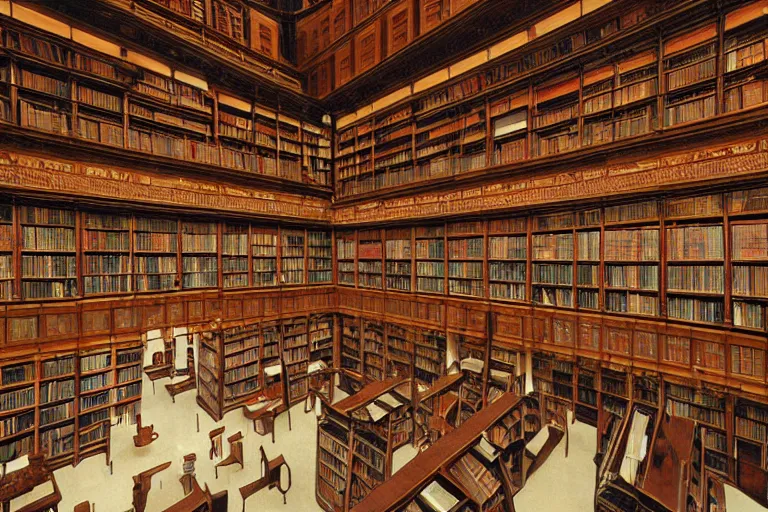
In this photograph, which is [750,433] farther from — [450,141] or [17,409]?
[17,409]

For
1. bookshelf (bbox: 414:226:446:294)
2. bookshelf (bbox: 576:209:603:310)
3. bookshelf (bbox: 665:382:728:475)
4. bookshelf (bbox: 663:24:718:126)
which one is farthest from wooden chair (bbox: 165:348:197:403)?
bookshelf (bbox: 663:24:718:126)

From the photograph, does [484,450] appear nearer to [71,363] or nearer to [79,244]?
[71,363]

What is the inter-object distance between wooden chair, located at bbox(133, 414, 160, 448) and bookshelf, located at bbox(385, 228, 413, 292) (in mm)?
3826

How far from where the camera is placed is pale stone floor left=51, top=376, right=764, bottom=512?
3396 mm

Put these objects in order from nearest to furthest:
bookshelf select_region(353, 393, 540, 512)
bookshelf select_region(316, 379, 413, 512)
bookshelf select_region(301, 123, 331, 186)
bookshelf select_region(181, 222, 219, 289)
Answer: bookshelf select_region(353, 393, 540, 512)
bookshelf select_region(316, 379, 413, 512)
bookshelf select_region(181, 222, 219, 289)
bookshelf select_region(301, 123, 331, 186)

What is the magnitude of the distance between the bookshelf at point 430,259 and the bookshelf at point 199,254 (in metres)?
3.20

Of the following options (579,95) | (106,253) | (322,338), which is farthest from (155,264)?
(579,95)

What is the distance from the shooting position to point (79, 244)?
13.5 feet

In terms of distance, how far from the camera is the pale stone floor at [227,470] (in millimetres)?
3396

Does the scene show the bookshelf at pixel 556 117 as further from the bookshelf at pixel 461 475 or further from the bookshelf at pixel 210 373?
the bookshelf at pixel 210 373

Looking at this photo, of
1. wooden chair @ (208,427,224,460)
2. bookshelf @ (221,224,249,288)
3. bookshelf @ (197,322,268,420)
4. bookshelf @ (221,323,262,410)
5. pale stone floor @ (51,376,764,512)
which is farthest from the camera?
bookshelf @ (221,224,249,288)

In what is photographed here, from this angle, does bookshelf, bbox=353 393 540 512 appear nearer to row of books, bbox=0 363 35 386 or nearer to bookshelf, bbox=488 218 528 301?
bookshelf, bbox=488 218 528 301

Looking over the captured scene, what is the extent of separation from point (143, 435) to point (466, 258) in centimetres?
487

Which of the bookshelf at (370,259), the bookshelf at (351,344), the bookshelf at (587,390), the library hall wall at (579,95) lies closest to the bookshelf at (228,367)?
the bookshelf at (351,344)
